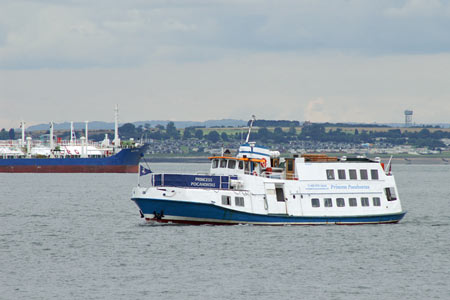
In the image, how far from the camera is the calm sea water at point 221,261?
43.0 metres

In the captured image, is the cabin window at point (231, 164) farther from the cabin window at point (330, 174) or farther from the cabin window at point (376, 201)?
the cabin window at point (376, 201)

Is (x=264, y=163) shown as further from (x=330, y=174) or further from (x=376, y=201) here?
(x=376, y=201)

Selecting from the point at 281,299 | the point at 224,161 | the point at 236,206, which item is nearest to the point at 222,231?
the point at 236,206

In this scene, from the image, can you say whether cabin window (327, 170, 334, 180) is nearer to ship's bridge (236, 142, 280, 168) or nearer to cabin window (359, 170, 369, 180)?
cabin window (359, 170, 369, 180)

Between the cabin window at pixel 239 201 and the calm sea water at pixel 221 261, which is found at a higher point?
the cabin window at pixel 239 201

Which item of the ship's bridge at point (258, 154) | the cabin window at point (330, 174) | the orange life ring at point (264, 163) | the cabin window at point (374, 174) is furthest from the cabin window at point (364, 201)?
the orange life ring at point (264, 163)

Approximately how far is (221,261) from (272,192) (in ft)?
37.6

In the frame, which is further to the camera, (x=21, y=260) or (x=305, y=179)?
(x=305, y=179)

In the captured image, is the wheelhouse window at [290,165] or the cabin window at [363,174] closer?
the wheelhouse window at [290,165]

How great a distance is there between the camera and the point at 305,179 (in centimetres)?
6209

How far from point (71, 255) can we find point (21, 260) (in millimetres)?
3211

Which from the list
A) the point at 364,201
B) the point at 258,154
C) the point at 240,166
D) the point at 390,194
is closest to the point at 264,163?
A: the point at 258,154

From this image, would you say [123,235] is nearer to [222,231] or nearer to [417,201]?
[222,231]

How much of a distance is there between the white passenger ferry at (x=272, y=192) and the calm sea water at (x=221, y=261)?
37.5 inches
